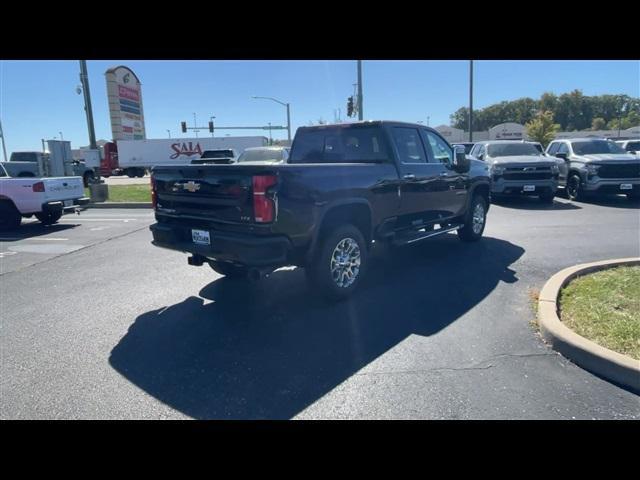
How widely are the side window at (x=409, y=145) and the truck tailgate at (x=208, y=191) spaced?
8.01 ft

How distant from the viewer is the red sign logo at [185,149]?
3766cm

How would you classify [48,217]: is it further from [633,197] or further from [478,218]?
[633,197]

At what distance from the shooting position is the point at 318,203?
4.46m

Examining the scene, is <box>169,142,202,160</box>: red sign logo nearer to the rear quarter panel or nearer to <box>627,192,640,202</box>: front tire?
<box>627,192,640,202</box>: front tire

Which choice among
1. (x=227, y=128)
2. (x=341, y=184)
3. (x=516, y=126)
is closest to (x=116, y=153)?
(x=227, y=128)

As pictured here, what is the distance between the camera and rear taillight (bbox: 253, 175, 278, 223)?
4.04 meters

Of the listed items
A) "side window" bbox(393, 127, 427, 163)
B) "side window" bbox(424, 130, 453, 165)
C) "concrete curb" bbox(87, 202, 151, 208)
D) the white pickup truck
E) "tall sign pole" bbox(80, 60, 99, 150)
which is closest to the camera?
"side window" bbox(393, 127, 427, 163)

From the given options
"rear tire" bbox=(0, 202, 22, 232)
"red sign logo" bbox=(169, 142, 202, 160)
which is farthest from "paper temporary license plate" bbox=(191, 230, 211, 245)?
"red sign logo" bbox=(169, 142, 202, 160)

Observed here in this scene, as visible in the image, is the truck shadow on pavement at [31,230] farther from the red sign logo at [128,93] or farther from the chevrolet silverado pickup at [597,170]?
the red sign logo at [128,93]

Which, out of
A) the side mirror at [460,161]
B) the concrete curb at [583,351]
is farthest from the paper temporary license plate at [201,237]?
the side mirror at [460,161]

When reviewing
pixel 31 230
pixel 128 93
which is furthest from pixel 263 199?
pixel 128 93

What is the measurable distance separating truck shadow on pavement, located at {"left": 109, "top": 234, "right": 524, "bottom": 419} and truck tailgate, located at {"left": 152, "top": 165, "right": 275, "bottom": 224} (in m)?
1.12

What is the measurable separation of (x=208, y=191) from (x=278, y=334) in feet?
5.46
